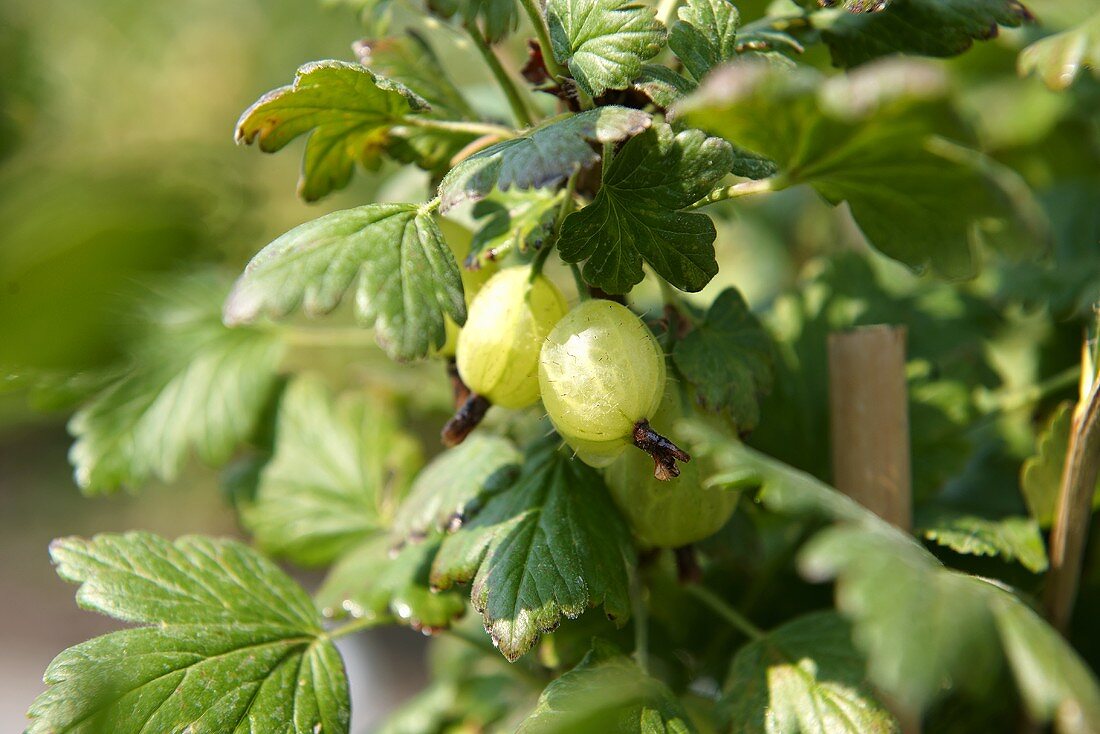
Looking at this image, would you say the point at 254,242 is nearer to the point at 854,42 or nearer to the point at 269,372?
the point at 269,372

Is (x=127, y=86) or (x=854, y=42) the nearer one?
(x=854, y=42)

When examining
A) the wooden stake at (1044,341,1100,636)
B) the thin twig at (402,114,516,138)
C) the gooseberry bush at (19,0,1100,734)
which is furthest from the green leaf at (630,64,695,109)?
the wooden stake at (1044,341,1100,636)

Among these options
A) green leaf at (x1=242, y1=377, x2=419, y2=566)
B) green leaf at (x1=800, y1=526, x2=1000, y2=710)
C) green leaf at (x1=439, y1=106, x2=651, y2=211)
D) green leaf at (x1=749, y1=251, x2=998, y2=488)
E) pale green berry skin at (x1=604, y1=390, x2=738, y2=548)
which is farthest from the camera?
green leaf at (x1=242, y1=377, x2=419, y2=566)

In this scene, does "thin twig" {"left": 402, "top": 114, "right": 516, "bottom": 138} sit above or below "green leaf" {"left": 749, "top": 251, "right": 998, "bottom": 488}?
above

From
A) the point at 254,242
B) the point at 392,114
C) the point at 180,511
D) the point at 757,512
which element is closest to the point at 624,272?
the point at 392,114

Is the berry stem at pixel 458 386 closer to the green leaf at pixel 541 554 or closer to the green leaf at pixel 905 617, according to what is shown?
the green leaf at pixel 541 554

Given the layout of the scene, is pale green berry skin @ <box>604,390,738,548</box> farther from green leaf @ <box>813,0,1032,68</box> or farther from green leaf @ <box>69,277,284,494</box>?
green leaf @ <box>69,277,284,494</box>
